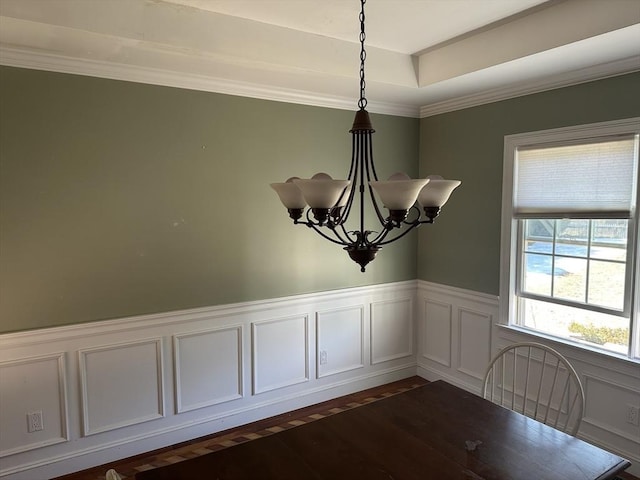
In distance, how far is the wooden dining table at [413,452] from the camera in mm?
1501

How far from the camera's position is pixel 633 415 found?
2.64 metres

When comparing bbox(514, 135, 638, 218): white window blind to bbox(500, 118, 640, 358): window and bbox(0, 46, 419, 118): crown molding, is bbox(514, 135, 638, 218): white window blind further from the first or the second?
bbox(0, 46, 419, 118): crown molding

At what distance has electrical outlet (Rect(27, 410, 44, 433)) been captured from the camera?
2.59m

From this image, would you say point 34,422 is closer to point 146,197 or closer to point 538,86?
point 146,197

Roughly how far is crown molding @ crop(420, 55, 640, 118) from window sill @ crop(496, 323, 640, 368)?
1.71 metres

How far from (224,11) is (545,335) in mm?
2959

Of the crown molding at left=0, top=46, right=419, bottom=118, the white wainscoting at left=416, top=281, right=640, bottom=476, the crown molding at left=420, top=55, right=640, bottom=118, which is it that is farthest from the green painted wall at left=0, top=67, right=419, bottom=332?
the white wainscoting at left=416, top=281, right=640, bottom=476

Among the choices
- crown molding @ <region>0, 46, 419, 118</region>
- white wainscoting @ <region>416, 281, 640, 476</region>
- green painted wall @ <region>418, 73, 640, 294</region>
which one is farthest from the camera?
green painted wall @ <region>418, 73, 640, 294</region>

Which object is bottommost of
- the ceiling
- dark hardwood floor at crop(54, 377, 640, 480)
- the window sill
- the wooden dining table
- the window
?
dark hardwood floor at crop(54, 377, 640, 480)

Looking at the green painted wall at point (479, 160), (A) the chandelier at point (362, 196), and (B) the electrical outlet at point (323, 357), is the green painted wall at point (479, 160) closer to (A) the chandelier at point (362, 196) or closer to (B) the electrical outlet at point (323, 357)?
(B) the electrical outlet at point (323, 357)

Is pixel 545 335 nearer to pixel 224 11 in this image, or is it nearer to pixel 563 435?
pixel 563 435

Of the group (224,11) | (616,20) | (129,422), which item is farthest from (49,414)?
(616,20)

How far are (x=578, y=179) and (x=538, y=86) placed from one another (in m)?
0.71

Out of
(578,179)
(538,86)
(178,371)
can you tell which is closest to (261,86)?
(538,86)
